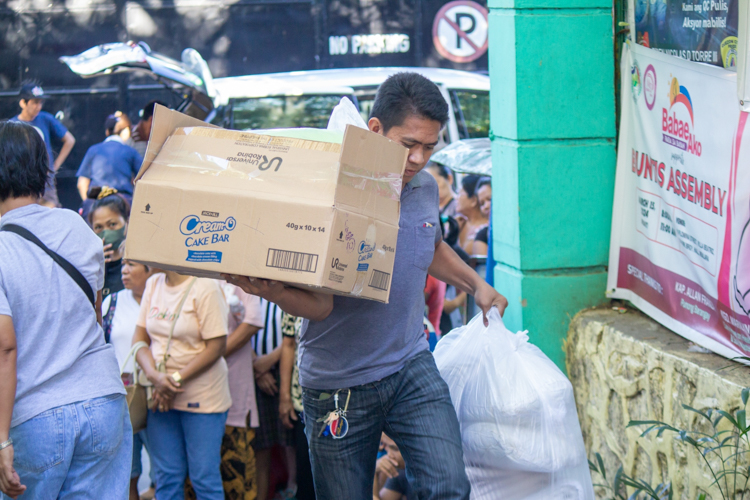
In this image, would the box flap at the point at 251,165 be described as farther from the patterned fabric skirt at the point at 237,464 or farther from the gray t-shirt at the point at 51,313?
the patterned fabric skirt at the point at 237,464

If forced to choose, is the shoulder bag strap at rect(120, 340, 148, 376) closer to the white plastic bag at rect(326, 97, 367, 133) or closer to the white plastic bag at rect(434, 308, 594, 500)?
the white plastic bag at rect(434, 308, 594, 500)

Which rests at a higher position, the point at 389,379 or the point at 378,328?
the point at 378,328

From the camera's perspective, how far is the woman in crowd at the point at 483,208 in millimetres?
5238

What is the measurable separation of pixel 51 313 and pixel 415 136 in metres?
1.35

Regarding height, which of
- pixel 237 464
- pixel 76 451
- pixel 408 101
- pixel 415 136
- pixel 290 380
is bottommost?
pixel 237 464

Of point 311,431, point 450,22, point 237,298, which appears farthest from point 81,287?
point 450,22

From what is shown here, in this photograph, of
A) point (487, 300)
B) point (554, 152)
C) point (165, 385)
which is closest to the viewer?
point (487, 300)

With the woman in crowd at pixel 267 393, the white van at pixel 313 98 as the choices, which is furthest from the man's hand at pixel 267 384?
the white van at pixel 313 98

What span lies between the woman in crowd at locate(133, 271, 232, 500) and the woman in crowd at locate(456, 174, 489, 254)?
7.33ft

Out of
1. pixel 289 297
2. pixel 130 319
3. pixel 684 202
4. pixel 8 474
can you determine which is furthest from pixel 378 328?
pixel 130 319

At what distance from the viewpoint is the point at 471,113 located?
789 centimetres

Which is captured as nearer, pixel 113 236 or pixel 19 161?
pixel 19 161

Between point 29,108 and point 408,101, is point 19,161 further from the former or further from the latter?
point 29,108

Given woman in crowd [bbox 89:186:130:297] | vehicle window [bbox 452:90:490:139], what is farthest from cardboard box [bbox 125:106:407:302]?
vehicle window [bbox 452:90:490:139]
